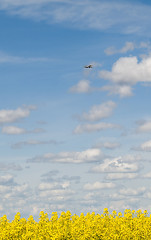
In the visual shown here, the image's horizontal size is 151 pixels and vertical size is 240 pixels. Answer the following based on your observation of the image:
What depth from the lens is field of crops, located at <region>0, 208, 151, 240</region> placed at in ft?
72.0

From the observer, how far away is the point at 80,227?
2228cm

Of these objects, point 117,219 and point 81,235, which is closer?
point 81,235

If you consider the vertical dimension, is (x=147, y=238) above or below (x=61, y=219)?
below

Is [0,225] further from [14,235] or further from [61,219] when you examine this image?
[61,219]

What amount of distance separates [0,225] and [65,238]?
191 inches

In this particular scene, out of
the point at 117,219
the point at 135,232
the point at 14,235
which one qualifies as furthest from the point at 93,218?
the point at 14,235

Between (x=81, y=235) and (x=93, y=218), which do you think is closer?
(x=81, y=235)

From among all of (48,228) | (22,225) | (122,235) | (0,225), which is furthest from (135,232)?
(0,225)

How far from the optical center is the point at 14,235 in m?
22.8

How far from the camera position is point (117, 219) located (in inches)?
952

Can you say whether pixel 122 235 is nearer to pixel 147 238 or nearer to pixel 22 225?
pixel 147 238

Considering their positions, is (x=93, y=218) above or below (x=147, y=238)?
above

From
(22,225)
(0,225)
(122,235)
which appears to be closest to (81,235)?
(122,235)

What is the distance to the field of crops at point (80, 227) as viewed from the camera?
2195 cm
